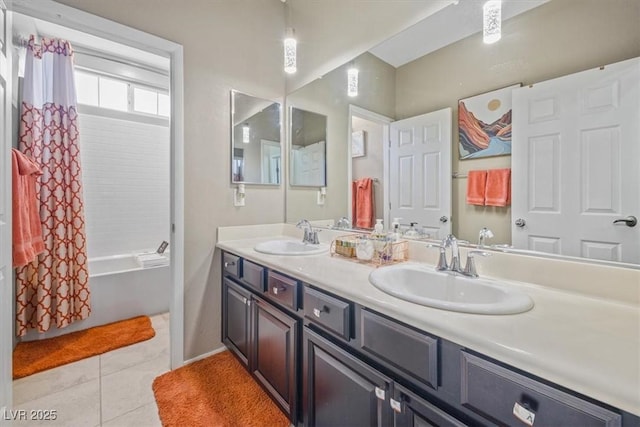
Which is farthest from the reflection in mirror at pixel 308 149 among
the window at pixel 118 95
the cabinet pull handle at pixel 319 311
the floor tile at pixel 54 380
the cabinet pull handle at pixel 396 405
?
the floor tile at pixel 54 380

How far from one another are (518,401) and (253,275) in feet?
4.19

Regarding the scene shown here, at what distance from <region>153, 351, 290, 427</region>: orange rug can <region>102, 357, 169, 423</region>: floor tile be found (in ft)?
0.20

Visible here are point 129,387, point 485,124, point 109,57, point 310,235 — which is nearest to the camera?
point 485,124

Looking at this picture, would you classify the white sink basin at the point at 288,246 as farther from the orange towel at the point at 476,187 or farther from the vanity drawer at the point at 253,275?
the orange towel at the point at 476,187

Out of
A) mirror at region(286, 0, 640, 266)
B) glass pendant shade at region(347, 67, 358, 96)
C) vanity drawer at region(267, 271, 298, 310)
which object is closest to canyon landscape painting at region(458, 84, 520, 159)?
mirror at region(286, 0, 640, 266)

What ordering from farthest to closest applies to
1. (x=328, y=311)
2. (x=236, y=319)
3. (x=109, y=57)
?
(x=109, y=57) < (x=236, y=319) < (x=328, y=311)

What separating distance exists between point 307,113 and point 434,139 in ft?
3.75

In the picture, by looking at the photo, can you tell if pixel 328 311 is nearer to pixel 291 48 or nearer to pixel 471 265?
pixel 471 265

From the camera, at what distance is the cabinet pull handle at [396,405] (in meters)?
0.81

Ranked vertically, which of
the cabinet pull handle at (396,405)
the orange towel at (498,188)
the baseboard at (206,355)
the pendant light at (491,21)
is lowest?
the baseboard at (206,355)

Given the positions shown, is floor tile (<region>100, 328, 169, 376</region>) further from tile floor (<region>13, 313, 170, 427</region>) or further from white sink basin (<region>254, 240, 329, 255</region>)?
white sink basin (<region>254, 240, 329, 255</region>)

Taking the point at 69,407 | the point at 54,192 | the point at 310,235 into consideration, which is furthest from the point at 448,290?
the point at 54,192

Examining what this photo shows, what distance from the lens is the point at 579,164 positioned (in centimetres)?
93

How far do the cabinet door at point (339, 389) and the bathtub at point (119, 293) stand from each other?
2098mm
